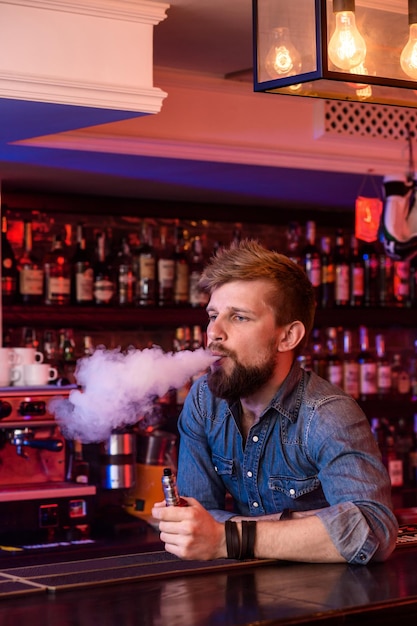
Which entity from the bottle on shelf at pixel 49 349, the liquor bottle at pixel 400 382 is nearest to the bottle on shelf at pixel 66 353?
the bottle on shelf at pixel 49 349

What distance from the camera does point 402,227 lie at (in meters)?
5.35

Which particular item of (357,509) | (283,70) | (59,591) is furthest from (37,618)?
(283,70)

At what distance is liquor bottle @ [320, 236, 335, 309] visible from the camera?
645cm

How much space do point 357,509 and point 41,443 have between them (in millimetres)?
2335

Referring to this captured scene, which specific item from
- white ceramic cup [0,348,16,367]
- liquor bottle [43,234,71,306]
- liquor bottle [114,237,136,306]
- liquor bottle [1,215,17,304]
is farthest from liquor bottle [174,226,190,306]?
white ceramic cup [0,348,16,367]

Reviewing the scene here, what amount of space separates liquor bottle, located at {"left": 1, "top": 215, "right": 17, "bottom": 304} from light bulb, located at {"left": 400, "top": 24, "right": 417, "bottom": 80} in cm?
300

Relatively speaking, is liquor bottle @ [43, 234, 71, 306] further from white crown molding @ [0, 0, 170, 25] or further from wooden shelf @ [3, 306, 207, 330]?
white crown molding @ [0, 0, 170, 25]

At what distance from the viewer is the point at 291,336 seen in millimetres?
2836

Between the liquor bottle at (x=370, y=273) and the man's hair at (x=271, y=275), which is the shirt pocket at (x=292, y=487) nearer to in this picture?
the man's hair at (x=271, y=275)

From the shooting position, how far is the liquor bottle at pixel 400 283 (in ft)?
22.5

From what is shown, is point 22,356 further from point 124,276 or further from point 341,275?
point 341,275

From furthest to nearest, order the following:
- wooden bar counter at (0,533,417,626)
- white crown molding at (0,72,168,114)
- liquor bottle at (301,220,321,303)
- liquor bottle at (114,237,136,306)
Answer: liquor bottle at (301,220,321,303)
liquor bottle at (114,237,136,306)
white crown molding at (0,72,168,114)
wooden bar counter at (0,533,417,626)

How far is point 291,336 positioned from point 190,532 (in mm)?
706

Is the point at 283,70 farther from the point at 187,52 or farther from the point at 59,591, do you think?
the point at 187,52
